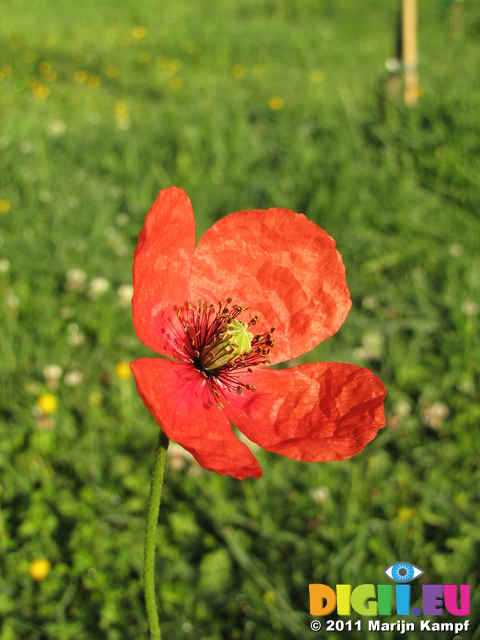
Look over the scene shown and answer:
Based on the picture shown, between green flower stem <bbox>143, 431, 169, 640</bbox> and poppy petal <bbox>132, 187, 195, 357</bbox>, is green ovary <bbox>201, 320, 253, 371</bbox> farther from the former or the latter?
green flower stem <bbox>143, 431, 169, 640</bbox>

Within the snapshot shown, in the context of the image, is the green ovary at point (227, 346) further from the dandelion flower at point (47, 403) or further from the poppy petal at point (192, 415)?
the dandelion flower at point (47, 403)

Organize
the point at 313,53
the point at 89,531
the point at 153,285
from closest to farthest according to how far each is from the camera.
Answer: the point at 153,285 → the point at 89,531 → the point at 313,53

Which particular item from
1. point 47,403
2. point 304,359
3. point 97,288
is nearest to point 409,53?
point 304,359

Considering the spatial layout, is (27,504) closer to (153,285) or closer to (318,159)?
(153,285)

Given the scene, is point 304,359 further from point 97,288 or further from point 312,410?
point 312,410

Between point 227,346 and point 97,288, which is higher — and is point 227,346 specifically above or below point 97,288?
below

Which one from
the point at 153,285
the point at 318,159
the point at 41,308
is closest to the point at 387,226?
the point at 318,159

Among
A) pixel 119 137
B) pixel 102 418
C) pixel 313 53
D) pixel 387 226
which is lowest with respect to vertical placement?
pixel 102 418
